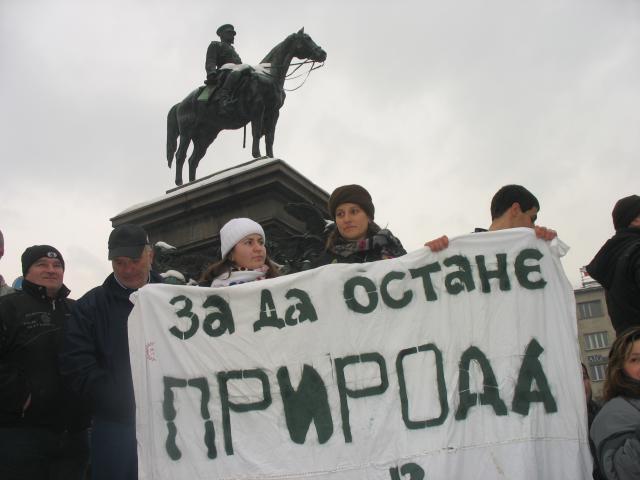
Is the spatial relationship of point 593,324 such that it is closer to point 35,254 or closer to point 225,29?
point 225,29

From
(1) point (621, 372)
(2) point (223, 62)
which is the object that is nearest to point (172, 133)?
(2) point (223, 62)

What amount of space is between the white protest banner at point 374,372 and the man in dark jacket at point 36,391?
1.69 ft

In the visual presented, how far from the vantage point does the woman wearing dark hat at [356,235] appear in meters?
3.75

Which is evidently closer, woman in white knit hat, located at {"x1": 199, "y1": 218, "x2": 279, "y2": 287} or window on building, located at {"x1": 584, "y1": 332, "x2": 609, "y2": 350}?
woman in white knit hat, located at {"x1": 199, "y1": 218, "x2": 279, "y2": 287}

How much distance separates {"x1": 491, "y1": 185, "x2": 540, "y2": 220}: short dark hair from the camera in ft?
12.9

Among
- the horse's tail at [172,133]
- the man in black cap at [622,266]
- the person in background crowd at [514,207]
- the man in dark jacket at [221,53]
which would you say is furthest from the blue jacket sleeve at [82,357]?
the horse's tail at [172,133]

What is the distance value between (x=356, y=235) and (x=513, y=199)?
33.9 inches

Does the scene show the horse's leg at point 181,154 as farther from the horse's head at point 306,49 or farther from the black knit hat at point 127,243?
the black knit hat at point 127,243

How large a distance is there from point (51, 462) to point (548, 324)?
2483 mm

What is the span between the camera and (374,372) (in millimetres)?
3316

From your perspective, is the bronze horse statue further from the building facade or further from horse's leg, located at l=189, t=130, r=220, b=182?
the building facade

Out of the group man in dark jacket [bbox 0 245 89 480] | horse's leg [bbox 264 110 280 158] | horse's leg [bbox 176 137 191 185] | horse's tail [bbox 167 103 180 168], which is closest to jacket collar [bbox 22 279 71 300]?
man in dark jacket [bbox 0 245 89 480]

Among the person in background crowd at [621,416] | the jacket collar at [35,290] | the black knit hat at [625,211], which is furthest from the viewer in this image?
the jacket collar at [35,290]

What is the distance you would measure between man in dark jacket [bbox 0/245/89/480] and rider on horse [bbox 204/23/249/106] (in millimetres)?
6997
